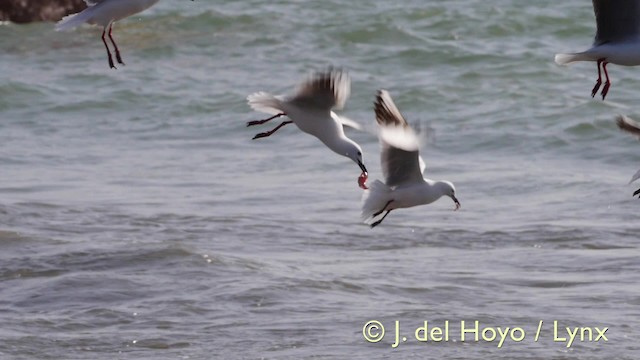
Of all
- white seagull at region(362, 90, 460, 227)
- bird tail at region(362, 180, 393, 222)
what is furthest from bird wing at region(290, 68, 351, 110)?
bird tail at region(362, 180, 393, 222)

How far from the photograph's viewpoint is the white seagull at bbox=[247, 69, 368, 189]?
625 cm

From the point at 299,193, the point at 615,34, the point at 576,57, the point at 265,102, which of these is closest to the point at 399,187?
the point at 265,102

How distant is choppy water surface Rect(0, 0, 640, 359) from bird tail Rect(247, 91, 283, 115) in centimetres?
79

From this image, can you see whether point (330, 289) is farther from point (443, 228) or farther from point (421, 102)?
point (421, 102)

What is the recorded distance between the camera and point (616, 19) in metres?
6.37

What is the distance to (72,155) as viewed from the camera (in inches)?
508

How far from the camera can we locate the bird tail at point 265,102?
6.21 meters

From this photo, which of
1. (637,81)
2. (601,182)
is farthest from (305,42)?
(601,182)

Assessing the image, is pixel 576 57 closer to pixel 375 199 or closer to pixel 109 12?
pixel 375 199

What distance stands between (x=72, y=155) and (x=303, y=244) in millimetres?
3781

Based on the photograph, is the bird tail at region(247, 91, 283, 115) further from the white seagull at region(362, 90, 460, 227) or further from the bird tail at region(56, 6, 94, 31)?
the bird tail at region(56, 6, 94, 31)

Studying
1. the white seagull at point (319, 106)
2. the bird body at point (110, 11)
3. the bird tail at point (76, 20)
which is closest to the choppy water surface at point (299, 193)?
the white seagull at point (319, 106)

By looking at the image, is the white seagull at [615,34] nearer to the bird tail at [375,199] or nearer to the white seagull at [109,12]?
the bird tail at [375,199]

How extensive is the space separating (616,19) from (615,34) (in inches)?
2.6
